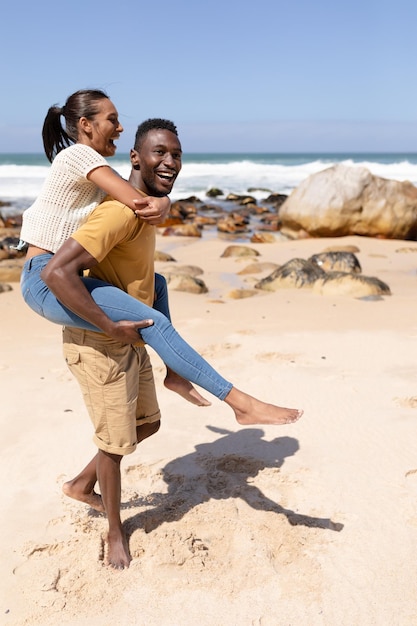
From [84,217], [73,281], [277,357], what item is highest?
[84,217]

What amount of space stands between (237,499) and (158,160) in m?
1.91

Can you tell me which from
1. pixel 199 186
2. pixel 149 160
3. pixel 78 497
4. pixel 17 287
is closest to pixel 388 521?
pixel 78 497

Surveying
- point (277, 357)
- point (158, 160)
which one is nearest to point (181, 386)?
point (158, 160)

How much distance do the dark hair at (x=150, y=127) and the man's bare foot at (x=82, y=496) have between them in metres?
1.79

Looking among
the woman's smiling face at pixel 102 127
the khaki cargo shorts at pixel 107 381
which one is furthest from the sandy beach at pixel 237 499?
the woman's smiling face at pixel 102 127

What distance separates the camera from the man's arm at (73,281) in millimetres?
2414

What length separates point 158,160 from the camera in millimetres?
2678

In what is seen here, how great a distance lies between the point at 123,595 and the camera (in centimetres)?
268

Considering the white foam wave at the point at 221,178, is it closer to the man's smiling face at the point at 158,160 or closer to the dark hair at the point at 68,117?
the dark hair at the point at 68,117

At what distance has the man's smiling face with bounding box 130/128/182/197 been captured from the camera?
8.77 feet

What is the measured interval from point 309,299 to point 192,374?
5.73 metres

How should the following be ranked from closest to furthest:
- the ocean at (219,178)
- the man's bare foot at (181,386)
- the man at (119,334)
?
the man at (119,334), the man's bare foot at (181,386), the ocean at (219,178)

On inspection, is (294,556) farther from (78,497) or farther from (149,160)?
(149,160)

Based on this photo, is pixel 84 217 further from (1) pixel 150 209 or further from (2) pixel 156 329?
(2) pixel 156 329
